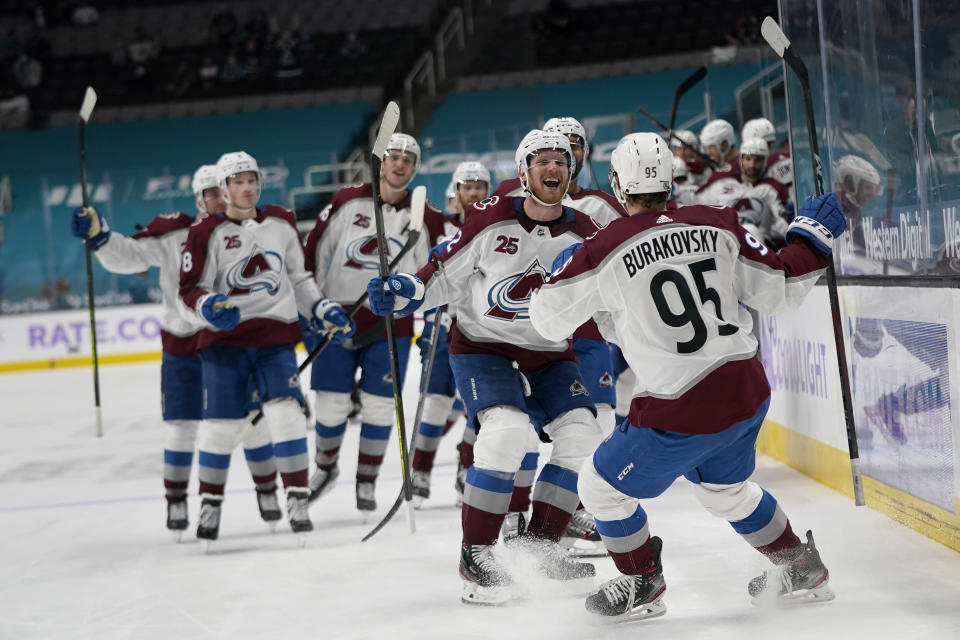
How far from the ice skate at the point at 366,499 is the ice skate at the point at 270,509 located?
0.34 meters

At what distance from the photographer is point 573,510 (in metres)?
3.22

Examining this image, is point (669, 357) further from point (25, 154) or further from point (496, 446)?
point (25, 154)

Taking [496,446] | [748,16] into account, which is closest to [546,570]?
[496,446]

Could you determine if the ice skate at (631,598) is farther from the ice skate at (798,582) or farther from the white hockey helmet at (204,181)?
the white hockey helmet at (204,181)

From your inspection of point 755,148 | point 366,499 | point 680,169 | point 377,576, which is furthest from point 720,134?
point 377,576

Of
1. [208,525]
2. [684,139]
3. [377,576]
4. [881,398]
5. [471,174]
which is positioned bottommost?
[377,576]

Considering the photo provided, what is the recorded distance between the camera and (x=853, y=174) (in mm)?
3949

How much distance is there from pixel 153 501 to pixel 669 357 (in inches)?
129

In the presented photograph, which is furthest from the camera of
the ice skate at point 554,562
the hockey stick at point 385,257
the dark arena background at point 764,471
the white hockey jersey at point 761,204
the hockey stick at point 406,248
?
the white hockey jersey at point 761,204

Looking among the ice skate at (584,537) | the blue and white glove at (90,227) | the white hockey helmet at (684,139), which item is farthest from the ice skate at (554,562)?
the white hockey helmet at (684,139)

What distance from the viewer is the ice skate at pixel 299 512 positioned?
4.07 m

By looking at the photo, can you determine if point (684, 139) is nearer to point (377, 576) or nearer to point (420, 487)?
point (420, 487)

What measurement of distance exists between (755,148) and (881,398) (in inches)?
96.2

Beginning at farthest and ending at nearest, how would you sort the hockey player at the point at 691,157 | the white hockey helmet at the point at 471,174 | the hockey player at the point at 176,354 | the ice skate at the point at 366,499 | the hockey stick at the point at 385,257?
the hockey player at the point at 691,157
the white hockey helmet at the point at 471,174
the ice skate at the point at 366,499
the hockey player at the point at 176,354
the hockey stick at the point at 385,257
